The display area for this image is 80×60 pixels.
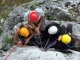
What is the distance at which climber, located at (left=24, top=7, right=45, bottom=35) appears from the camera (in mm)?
6930

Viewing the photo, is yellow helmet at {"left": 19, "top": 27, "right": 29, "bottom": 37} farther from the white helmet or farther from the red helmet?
the white helmet

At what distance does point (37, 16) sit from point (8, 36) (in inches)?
46.3

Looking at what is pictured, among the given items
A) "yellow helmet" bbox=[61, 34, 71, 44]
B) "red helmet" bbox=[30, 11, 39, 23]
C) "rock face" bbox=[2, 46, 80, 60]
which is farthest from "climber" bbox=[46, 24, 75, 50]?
"red helmet" bbox=[30, 11, 39, 23]

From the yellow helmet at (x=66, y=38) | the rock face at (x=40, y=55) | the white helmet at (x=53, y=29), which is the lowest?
the rock face at (x=40, y=55)

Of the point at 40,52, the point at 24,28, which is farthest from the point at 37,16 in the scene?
the point at 40,52

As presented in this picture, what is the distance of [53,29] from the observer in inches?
273

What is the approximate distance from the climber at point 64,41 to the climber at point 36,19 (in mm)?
503

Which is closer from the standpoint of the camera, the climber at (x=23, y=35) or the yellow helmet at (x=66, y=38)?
the yellow helmet at (x=66, y=38)

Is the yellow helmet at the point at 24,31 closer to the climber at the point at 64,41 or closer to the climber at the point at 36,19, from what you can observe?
the climber at the point at 36,19

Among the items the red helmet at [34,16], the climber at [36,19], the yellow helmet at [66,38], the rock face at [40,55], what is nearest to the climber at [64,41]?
the yellow helmet at [66,38]

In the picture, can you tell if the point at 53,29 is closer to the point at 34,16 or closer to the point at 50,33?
the point at 50,33

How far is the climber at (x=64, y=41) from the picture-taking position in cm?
679

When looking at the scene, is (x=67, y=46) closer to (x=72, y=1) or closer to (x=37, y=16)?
(x=37, y=16)

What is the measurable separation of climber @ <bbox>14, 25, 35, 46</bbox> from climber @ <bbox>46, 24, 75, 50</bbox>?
52cm
